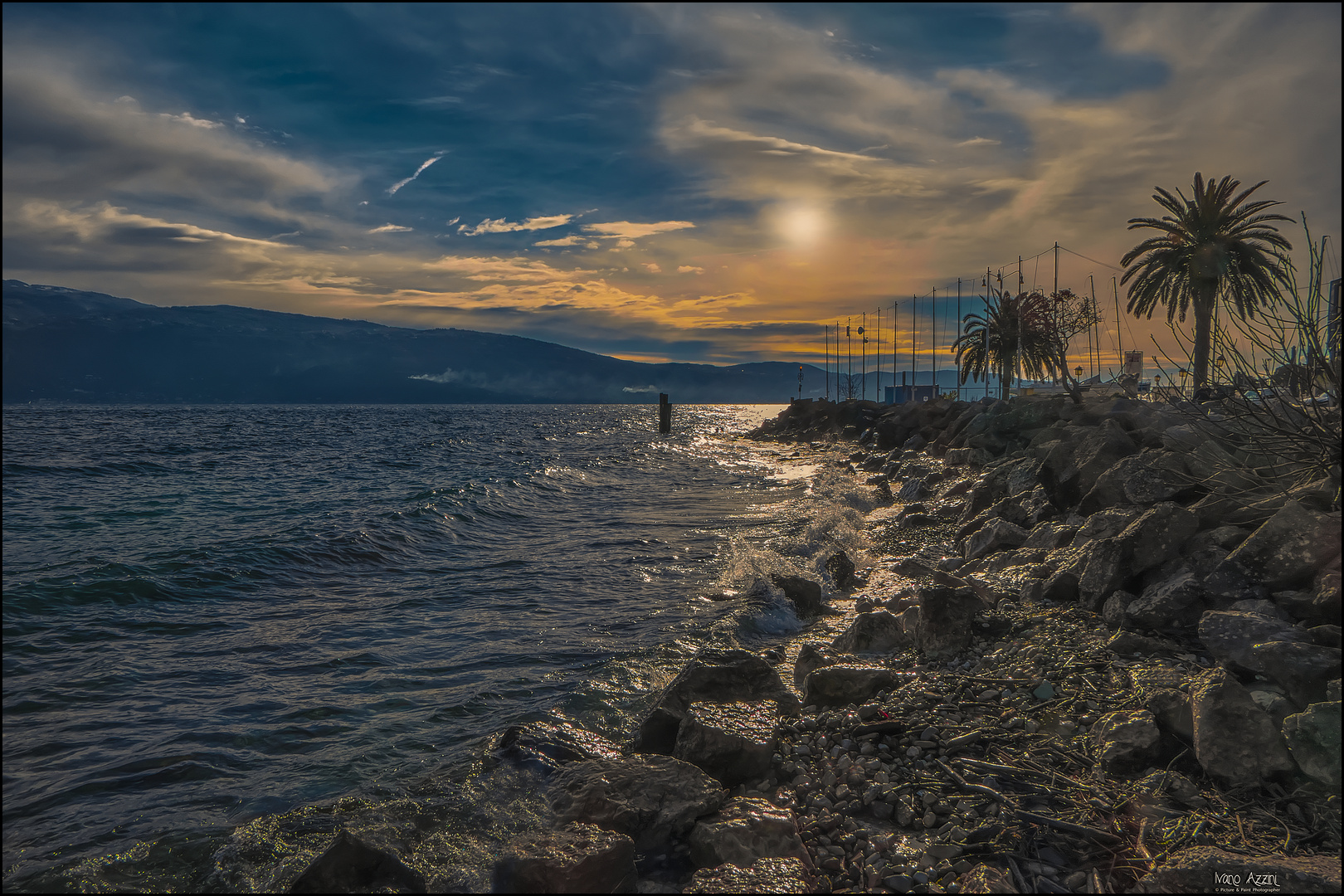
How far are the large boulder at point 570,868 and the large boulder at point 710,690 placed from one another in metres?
1.62

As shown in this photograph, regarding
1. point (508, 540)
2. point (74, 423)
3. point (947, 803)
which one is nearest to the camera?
point (947, 803)

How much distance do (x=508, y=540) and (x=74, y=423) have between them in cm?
8434

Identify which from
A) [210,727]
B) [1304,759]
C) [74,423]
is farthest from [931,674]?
[74,423]

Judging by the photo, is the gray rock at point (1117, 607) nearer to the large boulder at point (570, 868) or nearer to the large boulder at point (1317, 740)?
the large boulder at point (1317, 740)

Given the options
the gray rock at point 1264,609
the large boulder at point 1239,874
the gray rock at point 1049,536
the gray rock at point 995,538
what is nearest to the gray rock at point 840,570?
the gray rock at point 995,538

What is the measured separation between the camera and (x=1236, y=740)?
3.85 metres

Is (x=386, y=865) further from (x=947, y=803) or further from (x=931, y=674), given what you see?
(x=931, y=674)

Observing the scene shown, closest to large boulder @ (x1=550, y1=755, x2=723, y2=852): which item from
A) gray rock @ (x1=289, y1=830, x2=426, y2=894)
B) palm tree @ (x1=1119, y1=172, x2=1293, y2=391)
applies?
gray rock @ (x1=289, y1=830, x2=426, y2=894)

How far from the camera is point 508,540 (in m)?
16.4

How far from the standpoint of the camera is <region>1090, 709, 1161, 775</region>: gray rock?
165 inches

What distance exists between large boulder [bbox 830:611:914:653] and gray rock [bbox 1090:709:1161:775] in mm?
2969

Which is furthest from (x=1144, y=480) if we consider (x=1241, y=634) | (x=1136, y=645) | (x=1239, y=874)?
(x=1239, y=874)

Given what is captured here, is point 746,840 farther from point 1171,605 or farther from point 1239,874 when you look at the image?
point 1171,605

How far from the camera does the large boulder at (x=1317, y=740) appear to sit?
3.54 meters
